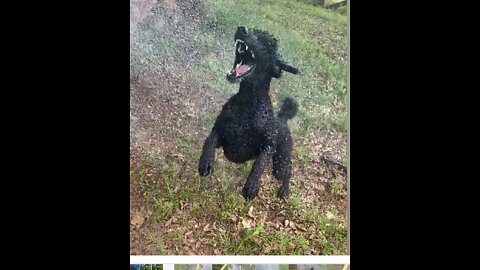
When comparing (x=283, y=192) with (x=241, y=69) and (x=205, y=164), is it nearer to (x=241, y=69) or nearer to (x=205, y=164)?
(x=205, y=164)

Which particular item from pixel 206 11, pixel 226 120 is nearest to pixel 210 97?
pixel 226 120

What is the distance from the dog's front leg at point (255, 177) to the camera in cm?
279

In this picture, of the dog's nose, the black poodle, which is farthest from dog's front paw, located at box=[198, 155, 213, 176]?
the dog's nose

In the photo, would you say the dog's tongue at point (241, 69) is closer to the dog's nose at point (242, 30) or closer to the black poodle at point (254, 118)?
the black poodle at point (254, 118)

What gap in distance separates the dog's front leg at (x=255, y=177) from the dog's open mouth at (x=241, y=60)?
441mm

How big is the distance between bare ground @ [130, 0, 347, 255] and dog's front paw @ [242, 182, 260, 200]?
27 millimetres

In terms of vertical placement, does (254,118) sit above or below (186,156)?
above

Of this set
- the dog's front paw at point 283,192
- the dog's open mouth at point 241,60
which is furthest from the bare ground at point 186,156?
the dog's open mouth at point 241,60

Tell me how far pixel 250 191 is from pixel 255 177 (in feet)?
0.26

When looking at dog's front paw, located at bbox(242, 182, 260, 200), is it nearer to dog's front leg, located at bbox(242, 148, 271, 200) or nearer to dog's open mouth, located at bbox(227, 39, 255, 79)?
dog's front leg, located at bbox(242, 148, 271, 200)

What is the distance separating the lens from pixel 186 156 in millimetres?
2811

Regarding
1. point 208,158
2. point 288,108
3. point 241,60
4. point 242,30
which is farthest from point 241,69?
point 208,158
